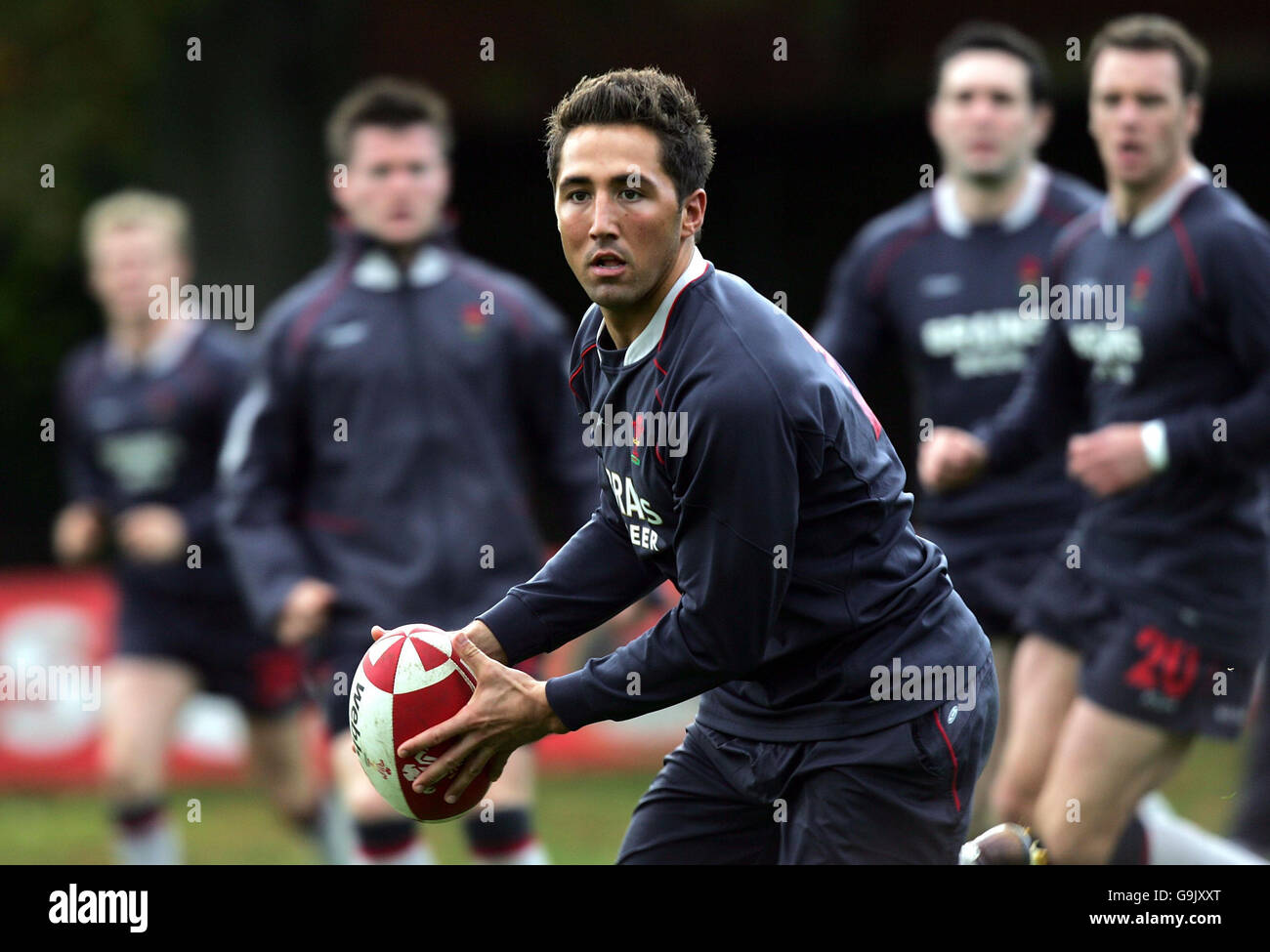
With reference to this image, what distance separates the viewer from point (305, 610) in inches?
260

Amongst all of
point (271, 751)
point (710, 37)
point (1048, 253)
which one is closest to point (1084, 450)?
point (1048, 253)

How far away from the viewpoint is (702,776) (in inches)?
177

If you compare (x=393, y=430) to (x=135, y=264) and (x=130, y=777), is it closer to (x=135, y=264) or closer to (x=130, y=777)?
(x=130, y=777)

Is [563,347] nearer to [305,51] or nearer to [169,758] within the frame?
[169,758]

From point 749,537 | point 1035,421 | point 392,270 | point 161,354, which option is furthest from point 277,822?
point 749,537

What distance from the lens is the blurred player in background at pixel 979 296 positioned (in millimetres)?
7234

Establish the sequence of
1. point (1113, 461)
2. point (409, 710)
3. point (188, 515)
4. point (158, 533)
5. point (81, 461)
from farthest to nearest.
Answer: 1. point (81, 461)
2. point (188, 515)
3. point (158, 533)
4. point (1113, 461)
5. point (409, 710)

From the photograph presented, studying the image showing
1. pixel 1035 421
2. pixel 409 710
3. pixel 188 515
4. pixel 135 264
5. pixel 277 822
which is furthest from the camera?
pixel 277 822

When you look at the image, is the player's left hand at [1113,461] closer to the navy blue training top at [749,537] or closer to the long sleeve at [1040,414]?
the long sleeve at [1040,414]

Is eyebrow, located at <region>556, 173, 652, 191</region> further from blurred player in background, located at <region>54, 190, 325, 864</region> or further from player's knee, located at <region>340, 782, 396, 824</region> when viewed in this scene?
blurred player in background, located at <region>54, 190, 325, 864</region>

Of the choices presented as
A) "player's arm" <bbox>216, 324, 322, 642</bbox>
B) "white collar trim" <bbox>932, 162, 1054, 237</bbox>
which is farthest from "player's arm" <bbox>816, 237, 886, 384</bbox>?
"player's arm" <bbox>216, 324, 322, 642</bbox>

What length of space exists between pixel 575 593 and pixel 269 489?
2.65 m

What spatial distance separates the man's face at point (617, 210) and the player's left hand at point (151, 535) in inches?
180

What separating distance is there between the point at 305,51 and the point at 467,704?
9923mm
